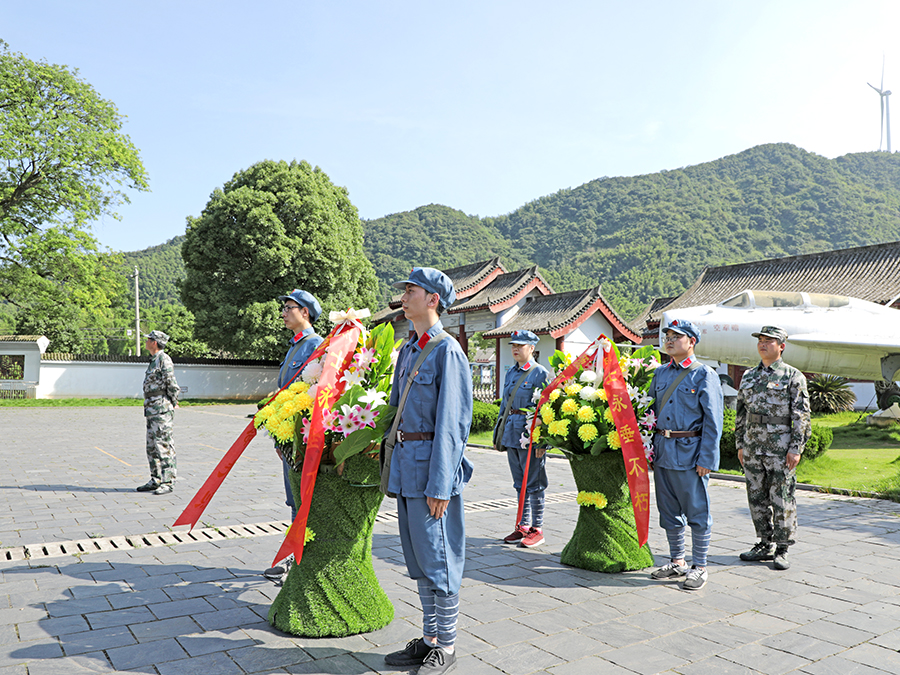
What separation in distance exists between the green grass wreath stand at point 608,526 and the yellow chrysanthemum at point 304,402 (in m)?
2.58

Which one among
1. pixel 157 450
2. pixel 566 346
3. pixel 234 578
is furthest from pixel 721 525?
pixel 566 346

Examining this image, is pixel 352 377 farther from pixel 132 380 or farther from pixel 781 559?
pixel 132 380

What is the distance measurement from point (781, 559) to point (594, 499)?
1.69 m

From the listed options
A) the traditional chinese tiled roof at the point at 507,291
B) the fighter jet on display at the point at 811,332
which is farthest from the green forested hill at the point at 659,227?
the fighter jet on display at the point at 811,332

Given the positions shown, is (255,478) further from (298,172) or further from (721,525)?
(298,172)

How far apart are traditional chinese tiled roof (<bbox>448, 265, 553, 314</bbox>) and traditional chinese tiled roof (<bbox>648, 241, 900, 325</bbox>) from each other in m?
5.95

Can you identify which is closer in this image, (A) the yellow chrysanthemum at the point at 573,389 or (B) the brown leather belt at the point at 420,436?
(B) the brown leather belt at the point at 420,436

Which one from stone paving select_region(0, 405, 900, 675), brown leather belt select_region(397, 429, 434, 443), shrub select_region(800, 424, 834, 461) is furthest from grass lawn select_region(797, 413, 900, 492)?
brown leather belt select_region(397, 429, 434, 443)

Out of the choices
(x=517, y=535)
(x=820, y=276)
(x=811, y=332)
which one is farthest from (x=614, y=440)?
(x=820, y=276)

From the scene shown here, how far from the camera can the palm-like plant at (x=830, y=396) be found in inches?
766

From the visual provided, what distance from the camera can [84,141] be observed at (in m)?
29.8

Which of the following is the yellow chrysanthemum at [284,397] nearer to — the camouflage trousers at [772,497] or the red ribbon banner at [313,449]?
→ the red ribbon banner at [313,449]

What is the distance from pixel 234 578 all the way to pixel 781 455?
4.73m

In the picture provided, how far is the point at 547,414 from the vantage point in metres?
5.59
